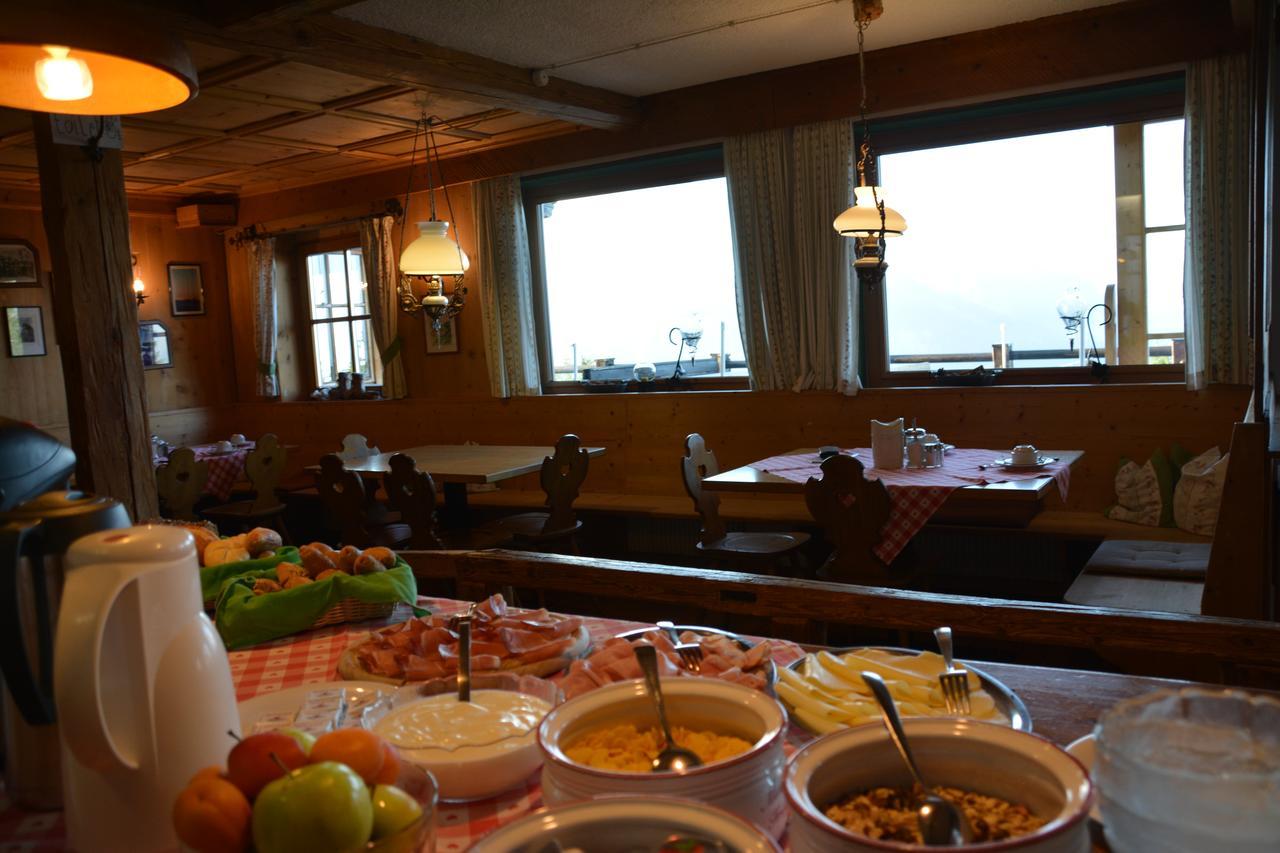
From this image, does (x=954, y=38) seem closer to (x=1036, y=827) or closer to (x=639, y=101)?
(x=639, y=101)

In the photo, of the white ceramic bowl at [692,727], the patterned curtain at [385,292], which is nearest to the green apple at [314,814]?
the white ceramic bowl at [692,727]

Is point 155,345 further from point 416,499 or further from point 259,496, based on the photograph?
point 416,499

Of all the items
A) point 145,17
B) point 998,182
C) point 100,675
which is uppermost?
point 998,182

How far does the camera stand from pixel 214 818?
71 cm

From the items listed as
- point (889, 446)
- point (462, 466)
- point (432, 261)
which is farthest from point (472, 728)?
point (432, 261)

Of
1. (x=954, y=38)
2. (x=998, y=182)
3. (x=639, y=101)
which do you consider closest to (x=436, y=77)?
(x=639, y=101)

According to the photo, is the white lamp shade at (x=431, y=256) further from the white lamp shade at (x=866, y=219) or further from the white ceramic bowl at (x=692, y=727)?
the white ceramic bowl at (x=692, y=727)

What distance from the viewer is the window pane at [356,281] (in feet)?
24.7

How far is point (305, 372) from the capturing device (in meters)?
8.08

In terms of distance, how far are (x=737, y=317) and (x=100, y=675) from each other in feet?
16.0

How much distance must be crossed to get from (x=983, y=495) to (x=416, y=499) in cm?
247

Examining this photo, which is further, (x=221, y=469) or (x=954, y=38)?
(x=221, y=469)

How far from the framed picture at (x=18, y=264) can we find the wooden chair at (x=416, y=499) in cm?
427

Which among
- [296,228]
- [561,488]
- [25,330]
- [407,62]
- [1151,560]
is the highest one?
[407,62]
